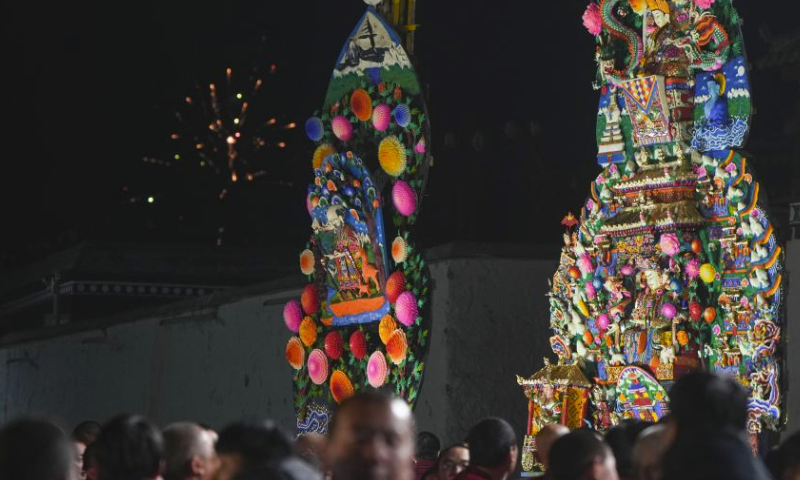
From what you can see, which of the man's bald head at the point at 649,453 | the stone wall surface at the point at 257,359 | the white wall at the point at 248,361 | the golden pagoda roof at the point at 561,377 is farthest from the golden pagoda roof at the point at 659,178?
the man's bald head at the point at 649,453

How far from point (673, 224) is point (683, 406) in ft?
17.4

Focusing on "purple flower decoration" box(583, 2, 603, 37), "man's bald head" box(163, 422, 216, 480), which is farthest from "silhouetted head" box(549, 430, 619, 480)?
"purple flower decoration" box(583, 2, 603, 37)

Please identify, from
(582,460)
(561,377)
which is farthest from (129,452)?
(561,377)

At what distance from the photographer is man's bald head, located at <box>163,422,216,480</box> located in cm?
653

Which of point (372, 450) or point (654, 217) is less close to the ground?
point (654, 217)

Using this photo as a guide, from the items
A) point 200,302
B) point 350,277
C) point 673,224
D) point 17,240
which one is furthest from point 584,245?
point 17,240

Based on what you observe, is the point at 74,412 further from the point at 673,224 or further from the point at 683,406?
the point at 683,406

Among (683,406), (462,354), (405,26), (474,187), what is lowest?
(683,406)

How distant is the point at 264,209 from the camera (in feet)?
87.9

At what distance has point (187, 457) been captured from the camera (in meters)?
6.53

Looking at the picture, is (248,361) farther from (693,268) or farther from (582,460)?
(582,460)

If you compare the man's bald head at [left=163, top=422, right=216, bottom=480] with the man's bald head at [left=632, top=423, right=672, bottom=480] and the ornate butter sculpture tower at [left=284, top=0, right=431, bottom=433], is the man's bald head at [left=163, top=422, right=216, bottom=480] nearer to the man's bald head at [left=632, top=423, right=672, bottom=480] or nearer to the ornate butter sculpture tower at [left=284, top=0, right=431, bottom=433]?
the man's bald head at [left=632, top=423, right=672, bottom=480]

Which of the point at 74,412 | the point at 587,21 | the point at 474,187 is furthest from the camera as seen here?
the point at 74,412

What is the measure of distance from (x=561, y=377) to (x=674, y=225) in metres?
1.46
